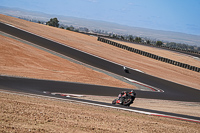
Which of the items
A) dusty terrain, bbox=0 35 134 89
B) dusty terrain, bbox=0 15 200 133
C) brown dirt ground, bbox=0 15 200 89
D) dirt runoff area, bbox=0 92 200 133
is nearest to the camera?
dirt runoff area, bbox=0 92 200 133

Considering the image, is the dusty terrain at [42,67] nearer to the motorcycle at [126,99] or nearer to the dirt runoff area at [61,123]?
the motorcycle at [126,99]


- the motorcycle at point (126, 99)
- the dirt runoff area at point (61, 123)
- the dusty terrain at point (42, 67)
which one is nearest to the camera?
the dirt runoff area at point (61, 123)

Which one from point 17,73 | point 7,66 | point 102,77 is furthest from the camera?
point 102,77

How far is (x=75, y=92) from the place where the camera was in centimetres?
1770

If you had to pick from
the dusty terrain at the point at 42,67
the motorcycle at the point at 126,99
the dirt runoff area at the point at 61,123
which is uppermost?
the dirt runoff area at the point at 61,123

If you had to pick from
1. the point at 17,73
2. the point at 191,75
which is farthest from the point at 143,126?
the point at 191,75

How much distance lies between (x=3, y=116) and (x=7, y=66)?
16.8m

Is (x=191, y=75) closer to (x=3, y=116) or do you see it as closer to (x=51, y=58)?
(x=51, y=58)

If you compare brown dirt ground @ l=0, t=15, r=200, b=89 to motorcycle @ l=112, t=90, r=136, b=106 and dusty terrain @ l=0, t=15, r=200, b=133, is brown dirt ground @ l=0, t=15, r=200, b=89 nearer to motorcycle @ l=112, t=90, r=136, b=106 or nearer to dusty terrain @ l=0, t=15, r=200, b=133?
dusty terrain @ l=0, t=15, r=200, b=133

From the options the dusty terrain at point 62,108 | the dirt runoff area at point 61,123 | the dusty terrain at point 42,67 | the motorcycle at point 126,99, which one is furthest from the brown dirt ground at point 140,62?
the dirt runoff area at point 61,123

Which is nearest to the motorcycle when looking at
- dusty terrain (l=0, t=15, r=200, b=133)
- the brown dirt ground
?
dusty terrain (l=0, t=15, r=200, b=133)

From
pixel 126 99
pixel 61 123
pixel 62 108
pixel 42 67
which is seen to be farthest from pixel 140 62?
pixel 61 123

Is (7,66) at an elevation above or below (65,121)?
below

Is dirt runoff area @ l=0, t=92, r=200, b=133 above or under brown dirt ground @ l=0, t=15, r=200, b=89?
above
